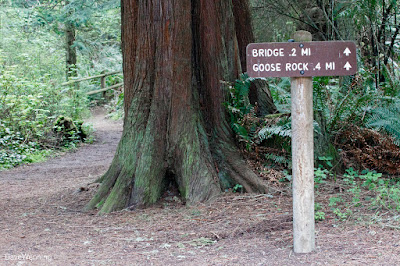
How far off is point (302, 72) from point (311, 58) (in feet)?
0.43

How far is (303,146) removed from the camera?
347cm

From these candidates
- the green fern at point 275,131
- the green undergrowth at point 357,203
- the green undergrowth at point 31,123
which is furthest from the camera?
the green undergrowth at point 31,123

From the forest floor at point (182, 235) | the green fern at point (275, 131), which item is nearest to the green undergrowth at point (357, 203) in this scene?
the forest floor at point (182, 235)

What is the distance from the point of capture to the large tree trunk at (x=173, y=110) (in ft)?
17.5

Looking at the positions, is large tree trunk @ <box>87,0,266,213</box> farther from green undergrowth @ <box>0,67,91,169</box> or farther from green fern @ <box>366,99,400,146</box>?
green undergrowth @ <box>0,67,91,169</box>

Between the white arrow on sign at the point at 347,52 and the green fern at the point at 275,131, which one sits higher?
the white arrow on sign at the point at 347,52

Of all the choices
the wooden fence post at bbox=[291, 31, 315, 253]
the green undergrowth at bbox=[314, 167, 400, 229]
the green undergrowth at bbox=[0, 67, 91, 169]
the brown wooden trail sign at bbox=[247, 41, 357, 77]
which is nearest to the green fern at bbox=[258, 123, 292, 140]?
the green undergrowth at bbox=[314, 167, 400, 229]

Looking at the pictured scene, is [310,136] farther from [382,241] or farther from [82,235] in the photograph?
[82,235]

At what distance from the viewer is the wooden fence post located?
347cm

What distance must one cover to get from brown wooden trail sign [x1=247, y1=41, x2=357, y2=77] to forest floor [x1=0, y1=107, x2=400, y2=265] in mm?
1494

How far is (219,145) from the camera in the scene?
18.9 feet

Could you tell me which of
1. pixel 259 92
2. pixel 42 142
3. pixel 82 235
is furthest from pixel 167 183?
pixel 42 142

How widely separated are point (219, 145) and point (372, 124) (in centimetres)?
220

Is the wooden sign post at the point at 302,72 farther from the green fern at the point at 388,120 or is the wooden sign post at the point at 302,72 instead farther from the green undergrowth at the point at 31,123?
the green undergrowth at the point at 31,123
